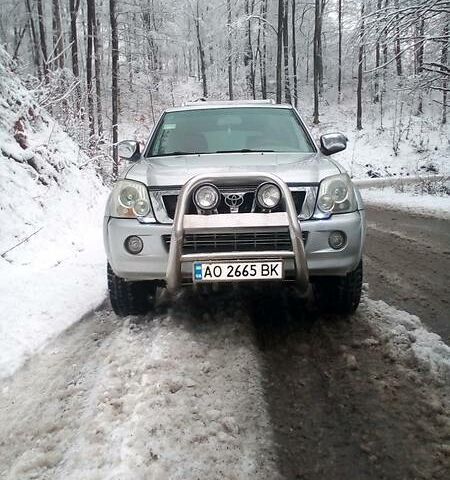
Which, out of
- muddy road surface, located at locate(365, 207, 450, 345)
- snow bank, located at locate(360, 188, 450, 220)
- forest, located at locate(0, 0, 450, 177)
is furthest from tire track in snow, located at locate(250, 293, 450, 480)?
forest, located at locate(0, 0, 450, 177)

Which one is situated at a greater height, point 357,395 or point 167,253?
point 167,253

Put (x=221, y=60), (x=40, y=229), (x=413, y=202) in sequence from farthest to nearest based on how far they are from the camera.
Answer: (x=221, y=60) → (x=413, y=202) → (x=40, y=229)

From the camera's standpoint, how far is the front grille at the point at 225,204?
9.57 ft

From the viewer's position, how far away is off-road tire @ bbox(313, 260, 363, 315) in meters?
→ 3.20

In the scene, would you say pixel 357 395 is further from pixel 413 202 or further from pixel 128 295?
pixel 413 202

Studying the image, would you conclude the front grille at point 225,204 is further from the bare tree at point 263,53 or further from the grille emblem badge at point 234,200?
the bare tree at point 263,53

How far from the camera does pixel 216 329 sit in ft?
10.3

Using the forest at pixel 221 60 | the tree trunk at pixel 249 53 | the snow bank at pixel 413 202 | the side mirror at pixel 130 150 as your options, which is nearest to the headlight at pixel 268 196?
the side mirror at pixel 130 150

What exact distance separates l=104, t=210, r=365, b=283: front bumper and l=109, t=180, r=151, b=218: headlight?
0.06 meters

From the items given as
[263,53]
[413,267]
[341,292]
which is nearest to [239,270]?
[341,292]

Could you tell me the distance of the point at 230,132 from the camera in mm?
4223

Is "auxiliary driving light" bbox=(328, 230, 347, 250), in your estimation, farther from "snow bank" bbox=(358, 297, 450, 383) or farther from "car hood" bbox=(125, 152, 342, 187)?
"snow bank" bbox=(358, 297, 450, 383)

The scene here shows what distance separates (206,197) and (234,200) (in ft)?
0.62

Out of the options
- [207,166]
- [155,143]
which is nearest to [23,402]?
[207,166]
